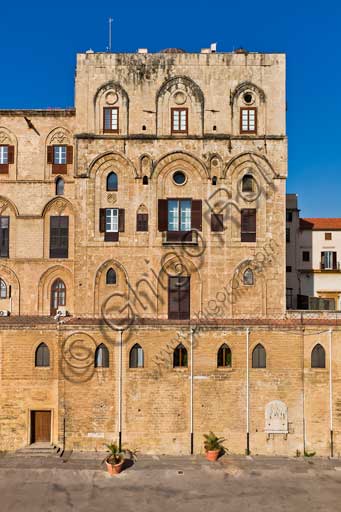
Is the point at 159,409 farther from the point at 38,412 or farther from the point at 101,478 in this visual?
the point at 38,412

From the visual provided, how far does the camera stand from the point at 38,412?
26.0m

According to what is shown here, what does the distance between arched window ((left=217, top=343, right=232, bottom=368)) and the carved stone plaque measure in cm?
352

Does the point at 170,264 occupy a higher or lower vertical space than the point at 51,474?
higher

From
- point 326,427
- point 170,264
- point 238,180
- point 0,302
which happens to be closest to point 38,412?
point 0,302

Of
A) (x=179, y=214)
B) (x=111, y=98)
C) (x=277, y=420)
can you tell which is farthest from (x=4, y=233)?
(x=277, y=420)

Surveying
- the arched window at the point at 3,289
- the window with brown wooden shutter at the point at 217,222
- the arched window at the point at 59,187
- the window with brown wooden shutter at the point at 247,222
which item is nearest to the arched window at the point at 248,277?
the window with brown wooden shutter at the point at 247,222

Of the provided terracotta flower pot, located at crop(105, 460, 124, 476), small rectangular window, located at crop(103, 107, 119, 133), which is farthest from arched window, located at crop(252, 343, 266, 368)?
small rectangular window, located at crop(103, 107, 119, 133)

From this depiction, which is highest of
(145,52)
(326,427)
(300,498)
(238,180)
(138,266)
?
(145,52)

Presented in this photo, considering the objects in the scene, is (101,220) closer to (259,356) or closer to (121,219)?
(121,219)

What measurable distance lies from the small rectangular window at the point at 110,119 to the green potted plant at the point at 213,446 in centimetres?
1980

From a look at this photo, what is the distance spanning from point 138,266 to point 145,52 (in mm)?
14175

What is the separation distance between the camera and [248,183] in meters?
29.5

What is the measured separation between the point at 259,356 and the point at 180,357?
4.56 m

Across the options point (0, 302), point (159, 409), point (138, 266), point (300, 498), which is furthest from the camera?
point (0, 302)
